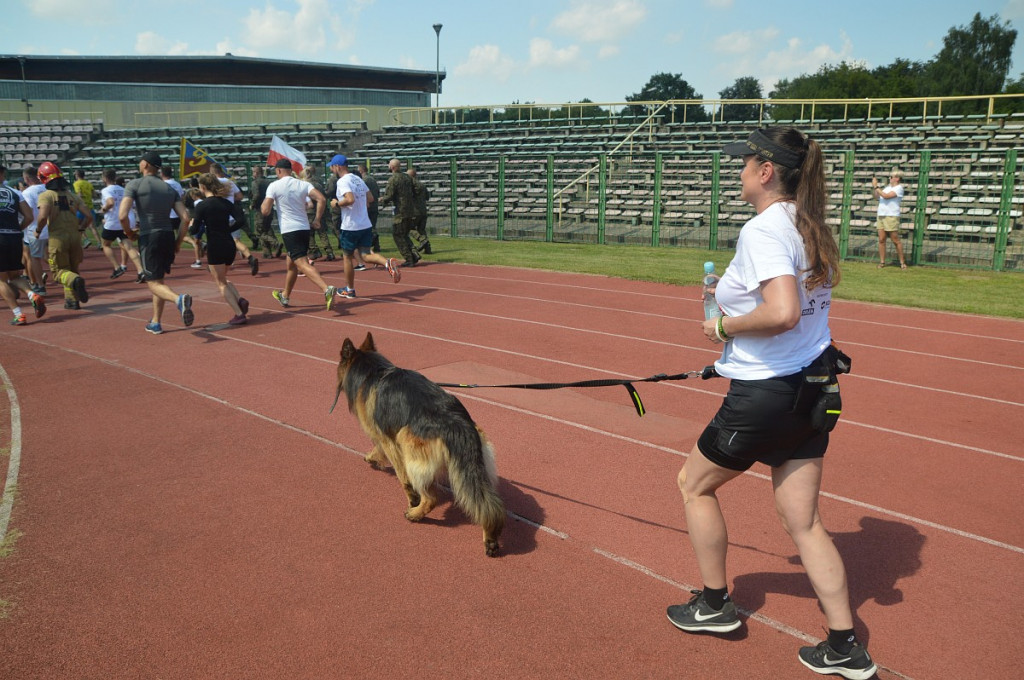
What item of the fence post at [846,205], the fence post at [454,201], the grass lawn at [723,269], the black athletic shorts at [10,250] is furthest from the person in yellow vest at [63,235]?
the fence post at [846,205]

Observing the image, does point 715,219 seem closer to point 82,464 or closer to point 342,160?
point 342,160

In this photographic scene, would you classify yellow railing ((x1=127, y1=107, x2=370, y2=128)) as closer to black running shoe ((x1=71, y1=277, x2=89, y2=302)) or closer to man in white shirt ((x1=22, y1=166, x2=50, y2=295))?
man in white shirt ((x1=22, y1=166, x2=50, y2=295))

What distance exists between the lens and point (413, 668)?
3.25 m

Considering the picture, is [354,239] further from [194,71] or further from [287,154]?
[194,71]

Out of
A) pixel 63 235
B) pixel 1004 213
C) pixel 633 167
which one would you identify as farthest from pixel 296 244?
pixel 1004 213

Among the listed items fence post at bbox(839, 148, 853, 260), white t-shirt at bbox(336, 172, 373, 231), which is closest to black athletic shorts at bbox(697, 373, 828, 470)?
white t-shirt at bbox(336, 172, 373, 231)

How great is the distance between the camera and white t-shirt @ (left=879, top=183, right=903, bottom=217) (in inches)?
618

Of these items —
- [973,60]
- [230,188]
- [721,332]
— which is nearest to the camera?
[721,332]

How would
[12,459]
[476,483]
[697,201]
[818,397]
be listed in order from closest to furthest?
[818,397], [476,483], [12,459], [697,201]

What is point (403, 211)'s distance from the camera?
17062 millimetres

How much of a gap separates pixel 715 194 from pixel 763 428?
17790 mm

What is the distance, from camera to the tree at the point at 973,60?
76375 mm

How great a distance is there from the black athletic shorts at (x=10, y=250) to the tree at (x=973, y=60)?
8487 centimetres

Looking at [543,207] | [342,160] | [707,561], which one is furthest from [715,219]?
[707,561]
